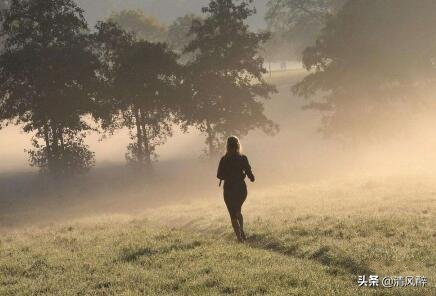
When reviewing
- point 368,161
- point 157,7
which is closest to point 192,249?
point 368,161

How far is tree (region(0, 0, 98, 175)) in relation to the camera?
36219 millimetres

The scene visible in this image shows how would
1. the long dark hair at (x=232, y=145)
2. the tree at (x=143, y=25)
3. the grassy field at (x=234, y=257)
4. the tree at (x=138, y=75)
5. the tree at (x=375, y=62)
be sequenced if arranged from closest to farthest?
1. the grassy field at (x=234, y=257)
2. the long dark hair at (x=232, y=145)
3. the tree at (x=138, y=75)
4. the tree at (x=375, y=62)
5. the tree at (x=143, y=25)

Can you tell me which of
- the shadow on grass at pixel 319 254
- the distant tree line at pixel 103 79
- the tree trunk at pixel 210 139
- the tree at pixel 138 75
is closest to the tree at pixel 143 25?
the distant tree line at pixel 103 79

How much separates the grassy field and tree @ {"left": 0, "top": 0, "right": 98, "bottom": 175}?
1767cm

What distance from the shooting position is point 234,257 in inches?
474

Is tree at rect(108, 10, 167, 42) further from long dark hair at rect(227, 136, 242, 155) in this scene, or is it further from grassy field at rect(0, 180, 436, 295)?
long dark hair at rect(227, 136, 242, 155)

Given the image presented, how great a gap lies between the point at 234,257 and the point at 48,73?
93.9 feet

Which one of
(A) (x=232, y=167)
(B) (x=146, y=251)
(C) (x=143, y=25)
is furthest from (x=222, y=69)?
(C) (x=143, y=25)

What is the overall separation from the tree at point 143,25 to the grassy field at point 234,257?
71218mm

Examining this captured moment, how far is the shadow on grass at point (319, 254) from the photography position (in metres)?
10.8

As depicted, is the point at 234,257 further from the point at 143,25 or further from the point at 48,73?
the point at 143,25

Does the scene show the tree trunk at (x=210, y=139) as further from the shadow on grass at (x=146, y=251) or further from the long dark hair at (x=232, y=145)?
the shadow on grass at (x=146, y=251)

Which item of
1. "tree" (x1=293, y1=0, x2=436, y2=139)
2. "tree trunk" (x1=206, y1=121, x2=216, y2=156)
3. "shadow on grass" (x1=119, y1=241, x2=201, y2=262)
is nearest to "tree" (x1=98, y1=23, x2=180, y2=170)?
"tree trunk" (x1=206, y1=121, x2=216, y2=156)

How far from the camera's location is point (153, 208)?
1137 inches
